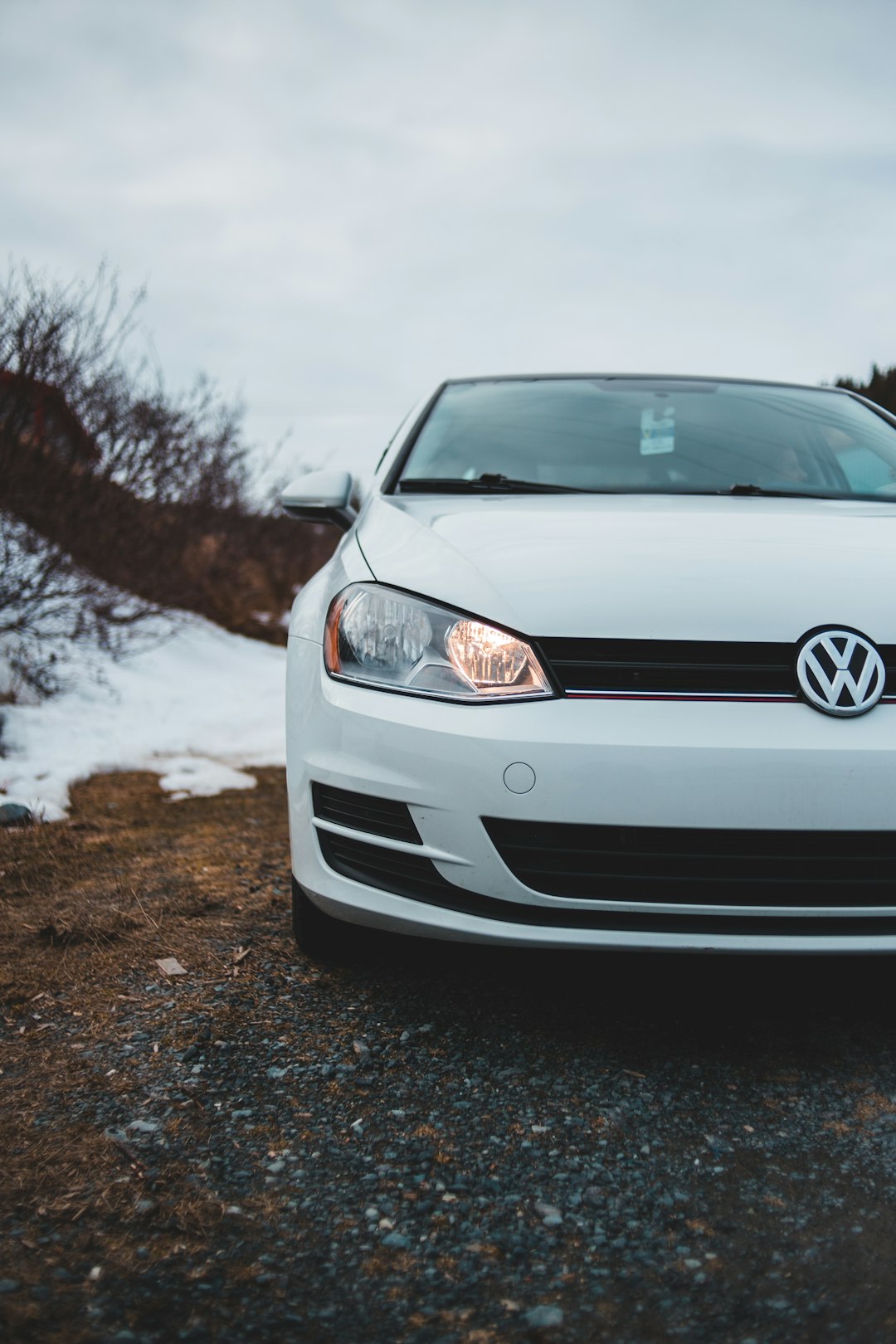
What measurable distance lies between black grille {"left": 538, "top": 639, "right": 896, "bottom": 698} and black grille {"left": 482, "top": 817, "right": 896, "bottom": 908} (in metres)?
0.24

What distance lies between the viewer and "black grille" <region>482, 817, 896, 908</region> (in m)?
1.55

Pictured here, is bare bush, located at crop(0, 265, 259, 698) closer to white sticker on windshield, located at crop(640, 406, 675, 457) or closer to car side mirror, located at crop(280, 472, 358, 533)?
car side mirror, located at crop(280, 472, 358, 533)

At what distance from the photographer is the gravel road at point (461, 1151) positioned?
1115 millimetres

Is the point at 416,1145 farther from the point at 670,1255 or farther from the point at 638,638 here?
the point at 638,638

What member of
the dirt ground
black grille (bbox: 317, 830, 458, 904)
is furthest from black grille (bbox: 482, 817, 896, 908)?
the dirt ground

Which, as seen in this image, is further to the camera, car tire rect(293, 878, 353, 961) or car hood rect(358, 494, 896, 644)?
car tire rect(293, 878, 353, 961)

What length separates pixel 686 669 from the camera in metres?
1.60

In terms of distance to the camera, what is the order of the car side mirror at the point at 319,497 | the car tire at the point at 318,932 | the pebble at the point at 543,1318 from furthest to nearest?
the car side mirror at the point at 319,497 → the car tire at the point at 318,932 → the pebble at the point at 543,1318

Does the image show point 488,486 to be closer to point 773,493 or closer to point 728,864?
point 773,493

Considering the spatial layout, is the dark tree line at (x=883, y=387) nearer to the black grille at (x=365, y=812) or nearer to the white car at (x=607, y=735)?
the white car at (x=607, y=735)

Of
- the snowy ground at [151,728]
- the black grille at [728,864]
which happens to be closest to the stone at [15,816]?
the snowy ground at [151,728]

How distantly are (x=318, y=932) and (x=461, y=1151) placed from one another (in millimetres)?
738

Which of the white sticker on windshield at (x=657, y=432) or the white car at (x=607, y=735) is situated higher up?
the white sticker on windshield at (x=657, y=432)

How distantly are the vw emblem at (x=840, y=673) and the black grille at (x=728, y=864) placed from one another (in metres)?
0.21
